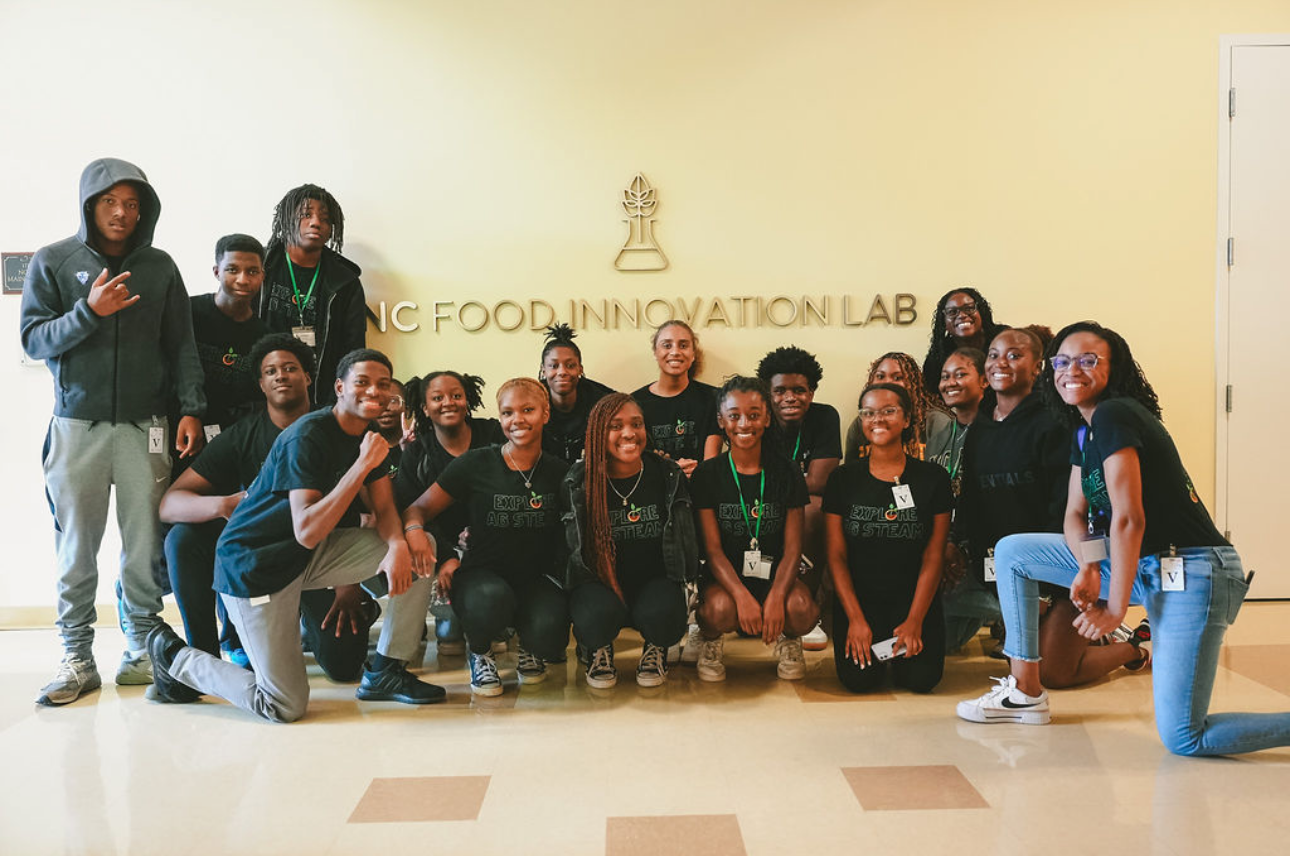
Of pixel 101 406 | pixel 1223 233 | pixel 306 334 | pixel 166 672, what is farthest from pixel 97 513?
pixel 1223 233

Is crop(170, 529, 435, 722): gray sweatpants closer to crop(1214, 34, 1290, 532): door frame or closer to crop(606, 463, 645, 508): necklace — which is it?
crop(606, 463, 645, 508): necklace

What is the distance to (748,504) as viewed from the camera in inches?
143

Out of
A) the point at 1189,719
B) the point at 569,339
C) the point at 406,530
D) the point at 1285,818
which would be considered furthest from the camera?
the point at 569,339

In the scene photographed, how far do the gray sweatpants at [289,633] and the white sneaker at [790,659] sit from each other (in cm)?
134

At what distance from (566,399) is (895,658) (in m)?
1.81

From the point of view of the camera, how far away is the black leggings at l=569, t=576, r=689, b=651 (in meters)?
3.40

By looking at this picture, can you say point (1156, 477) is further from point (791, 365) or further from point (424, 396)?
point (424, 396)

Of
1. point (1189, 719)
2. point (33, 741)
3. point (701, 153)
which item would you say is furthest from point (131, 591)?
point (1189, 719)

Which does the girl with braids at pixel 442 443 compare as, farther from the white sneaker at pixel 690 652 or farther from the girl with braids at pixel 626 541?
the white sneaker at pixel 690 652

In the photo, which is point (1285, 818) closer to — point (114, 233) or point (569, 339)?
point (569, 339)

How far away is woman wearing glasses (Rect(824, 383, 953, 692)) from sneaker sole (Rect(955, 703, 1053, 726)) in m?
0.34

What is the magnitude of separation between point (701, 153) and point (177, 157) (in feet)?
8.52

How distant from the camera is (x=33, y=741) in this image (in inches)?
119


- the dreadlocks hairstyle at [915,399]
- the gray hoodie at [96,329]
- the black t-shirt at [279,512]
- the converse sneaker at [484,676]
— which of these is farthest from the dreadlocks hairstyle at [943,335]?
the gray hoodie at [96,329]
